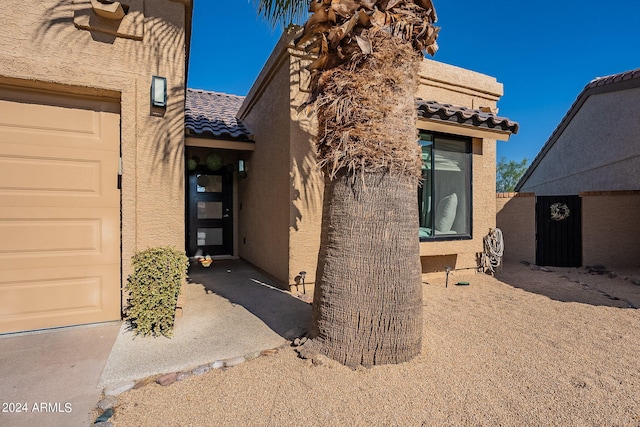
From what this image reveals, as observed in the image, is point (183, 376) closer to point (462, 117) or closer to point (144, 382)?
point (144, 382)

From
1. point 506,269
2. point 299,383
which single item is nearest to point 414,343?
point 299,383

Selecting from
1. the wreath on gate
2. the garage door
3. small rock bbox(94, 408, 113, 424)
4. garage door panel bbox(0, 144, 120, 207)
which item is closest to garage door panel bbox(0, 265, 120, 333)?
the garage door

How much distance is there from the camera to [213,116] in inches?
403

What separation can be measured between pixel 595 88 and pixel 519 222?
7.27 m

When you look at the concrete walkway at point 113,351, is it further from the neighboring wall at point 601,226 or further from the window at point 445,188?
the neighboring wall at point 601,226

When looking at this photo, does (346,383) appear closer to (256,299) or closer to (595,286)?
(256,299)

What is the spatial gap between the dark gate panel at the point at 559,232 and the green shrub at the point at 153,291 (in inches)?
425

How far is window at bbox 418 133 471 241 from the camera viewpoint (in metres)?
6.93

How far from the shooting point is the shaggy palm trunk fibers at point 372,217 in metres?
3.26

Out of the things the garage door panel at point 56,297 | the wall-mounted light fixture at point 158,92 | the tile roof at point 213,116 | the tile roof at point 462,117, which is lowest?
the garage door panel at point 56,297

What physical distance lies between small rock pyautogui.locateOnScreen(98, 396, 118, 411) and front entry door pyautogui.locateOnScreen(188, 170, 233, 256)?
7.30 m

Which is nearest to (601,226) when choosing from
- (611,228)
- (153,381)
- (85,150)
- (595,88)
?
(611,228)

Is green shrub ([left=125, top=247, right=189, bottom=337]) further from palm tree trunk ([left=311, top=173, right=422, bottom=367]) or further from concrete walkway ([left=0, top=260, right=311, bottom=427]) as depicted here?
palm tree trunk ([left=311, top=173, right=422, bottom=367])

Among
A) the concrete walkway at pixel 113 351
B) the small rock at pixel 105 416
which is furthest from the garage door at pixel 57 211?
the small rock at pixel 105 416
